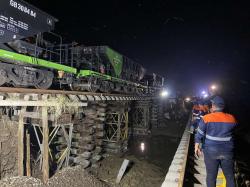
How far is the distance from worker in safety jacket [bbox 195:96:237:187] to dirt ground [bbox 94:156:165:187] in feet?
21.3

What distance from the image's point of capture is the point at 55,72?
380 inches

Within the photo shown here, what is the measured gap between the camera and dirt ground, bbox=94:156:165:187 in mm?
10656

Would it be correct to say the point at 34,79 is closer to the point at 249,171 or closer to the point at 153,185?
the point at 153,185

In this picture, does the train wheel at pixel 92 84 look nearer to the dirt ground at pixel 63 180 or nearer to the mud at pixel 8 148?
the mud at pixel 8 148

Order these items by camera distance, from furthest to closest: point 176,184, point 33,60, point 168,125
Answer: point 168,125 → point 33,60 → point 176,184

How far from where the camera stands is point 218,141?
4520 millimetres

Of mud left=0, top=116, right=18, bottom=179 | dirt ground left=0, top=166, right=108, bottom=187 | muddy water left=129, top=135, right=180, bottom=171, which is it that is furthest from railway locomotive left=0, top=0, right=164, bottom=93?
muddy water left=129, top=135, right=180, bottom=171

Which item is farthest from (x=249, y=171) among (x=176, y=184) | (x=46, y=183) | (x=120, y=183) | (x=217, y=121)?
(x=46, y=183)

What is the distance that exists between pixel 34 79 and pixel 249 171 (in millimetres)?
10659

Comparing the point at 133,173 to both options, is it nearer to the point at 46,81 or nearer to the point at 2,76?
the point at 46,81

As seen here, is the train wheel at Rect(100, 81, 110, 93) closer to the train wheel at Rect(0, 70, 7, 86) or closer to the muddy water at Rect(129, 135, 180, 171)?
the muddy water at Rect(129, 135, 180, 171)

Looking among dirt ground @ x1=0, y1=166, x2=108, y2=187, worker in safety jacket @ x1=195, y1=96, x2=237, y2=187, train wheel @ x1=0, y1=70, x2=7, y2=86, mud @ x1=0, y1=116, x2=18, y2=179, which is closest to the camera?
worker in safety jacket @ x1=195, y1=96, x2=237, y2=187

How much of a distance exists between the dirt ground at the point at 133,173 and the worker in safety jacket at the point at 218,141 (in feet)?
Answer: 21.3

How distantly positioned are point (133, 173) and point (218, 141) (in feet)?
26.5
